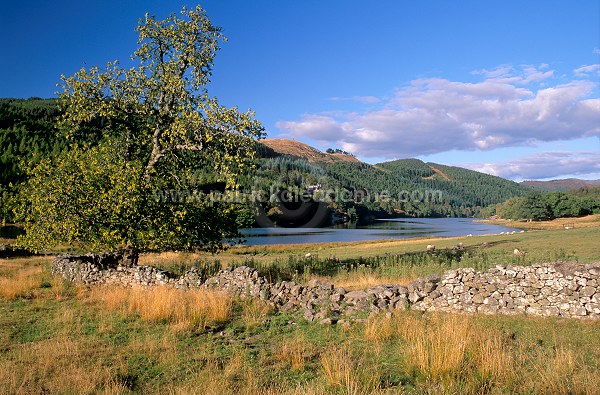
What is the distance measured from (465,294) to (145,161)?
1758cm

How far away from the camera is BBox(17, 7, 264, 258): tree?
18.5m

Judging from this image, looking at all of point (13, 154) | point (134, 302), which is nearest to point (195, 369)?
point (134, 302)

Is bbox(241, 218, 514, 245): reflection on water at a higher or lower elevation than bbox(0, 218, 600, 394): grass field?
lower

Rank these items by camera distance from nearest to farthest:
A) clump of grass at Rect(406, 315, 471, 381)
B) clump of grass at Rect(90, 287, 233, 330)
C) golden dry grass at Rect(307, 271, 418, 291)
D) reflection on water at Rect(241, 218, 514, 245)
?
clump of grass at Rect(406, 315, 471, 381)
clump of grass at Rect(90, 287, 233, 330)
golden dry grass at Rect(307, 271, 418, 291)
reflection on water at Rect(241, 218, 514, 245)

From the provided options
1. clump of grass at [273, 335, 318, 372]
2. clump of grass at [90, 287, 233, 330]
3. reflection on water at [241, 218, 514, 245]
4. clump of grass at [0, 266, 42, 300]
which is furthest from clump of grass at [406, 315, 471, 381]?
reflection on water at [241, 218, 514, 245]

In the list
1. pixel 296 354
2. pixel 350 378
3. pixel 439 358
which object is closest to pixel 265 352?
pixel 296 354

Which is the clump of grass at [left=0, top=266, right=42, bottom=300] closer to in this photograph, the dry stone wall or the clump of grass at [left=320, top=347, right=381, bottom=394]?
the dry stone wall

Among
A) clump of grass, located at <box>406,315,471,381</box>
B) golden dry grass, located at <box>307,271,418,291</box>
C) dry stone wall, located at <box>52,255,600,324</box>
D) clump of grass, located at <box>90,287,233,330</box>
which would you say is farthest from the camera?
golden dry grass, located at <box>307,271,418,291</box>

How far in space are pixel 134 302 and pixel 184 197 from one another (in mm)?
7381

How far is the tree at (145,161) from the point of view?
1845cm

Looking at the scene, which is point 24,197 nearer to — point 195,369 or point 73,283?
point 73,283

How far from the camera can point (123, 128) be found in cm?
2134

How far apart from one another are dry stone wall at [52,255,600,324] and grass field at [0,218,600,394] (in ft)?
2.39

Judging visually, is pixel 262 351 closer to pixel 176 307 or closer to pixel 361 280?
pixel 176 307
